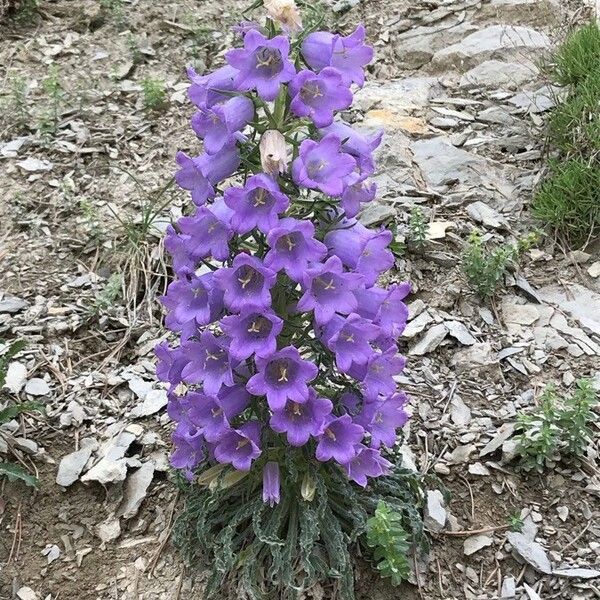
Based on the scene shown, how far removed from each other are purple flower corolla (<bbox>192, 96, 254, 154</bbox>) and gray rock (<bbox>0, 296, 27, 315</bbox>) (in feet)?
6.63

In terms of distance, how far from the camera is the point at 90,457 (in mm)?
3318

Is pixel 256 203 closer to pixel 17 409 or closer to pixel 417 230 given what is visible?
pixel 17 409

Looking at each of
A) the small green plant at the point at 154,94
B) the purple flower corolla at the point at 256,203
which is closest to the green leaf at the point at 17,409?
the purple flower corolla at the point at 256,203

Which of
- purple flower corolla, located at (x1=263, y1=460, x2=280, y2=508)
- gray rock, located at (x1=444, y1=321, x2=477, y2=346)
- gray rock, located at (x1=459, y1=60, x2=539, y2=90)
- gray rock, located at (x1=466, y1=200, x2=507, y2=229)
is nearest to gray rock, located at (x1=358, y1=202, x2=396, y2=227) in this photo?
gray rock, located at (x1=466, y1=200, x2=507, y2=229)

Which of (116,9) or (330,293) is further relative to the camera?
(116,9)

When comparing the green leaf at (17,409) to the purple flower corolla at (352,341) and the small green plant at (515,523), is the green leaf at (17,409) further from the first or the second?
the small green plant at (515,523)

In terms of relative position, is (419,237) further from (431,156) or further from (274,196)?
(274,196)

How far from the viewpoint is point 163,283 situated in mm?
4148

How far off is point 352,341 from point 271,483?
0.57 meters

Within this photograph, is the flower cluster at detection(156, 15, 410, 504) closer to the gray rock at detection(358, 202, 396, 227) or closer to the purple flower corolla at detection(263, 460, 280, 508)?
the purple flower corolla at detection(263, 460, 280, 508)

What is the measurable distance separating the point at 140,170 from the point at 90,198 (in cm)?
37

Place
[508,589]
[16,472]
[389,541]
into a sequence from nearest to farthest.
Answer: [389,541] < [508,589] < [16,472]

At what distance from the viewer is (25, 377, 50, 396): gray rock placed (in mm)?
3592

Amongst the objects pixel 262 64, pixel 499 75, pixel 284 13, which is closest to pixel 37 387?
pixel 262 64
